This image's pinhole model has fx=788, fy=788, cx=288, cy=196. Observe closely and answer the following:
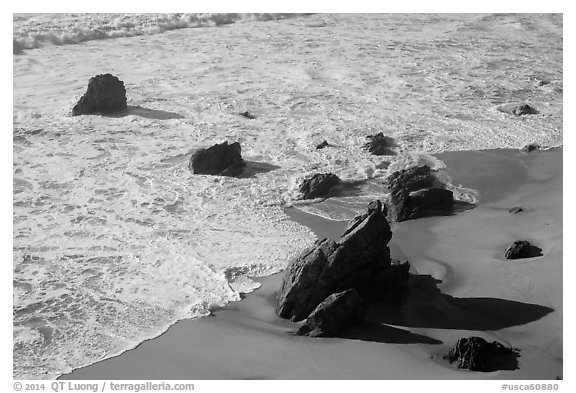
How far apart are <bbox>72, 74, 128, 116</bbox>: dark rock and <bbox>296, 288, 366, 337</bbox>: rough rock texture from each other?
11.2 meters

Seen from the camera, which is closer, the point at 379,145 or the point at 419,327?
the point at 419,327

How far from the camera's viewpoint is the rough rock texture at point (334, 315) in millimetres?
9945

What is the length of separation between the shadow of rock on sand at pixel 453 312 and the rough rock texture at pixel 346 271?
29 cm

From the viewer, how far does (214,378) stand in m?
9.15

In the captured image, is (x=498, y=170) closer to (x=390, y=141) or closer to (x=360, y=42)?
(x=390, y=141)

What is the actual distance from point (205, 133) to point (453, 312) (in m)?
9.36

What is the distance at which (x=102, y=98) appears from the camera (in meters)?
19.5

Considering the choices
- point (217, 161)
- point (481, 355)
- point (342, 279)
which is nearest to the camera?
point (481, 355)

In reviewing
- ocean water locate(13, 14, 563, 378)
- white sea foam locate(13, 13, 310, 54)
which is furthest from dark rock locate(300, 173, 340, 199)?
white sea foam locate(13, 13, 310, 54)

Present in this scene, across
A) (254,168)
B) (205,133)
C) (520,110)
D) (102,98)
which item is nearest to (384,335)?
(254,168)

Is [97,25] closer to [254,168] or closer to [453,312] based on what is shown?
[254,168]

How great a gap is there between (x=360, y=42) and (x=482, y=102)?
22.6 feet
